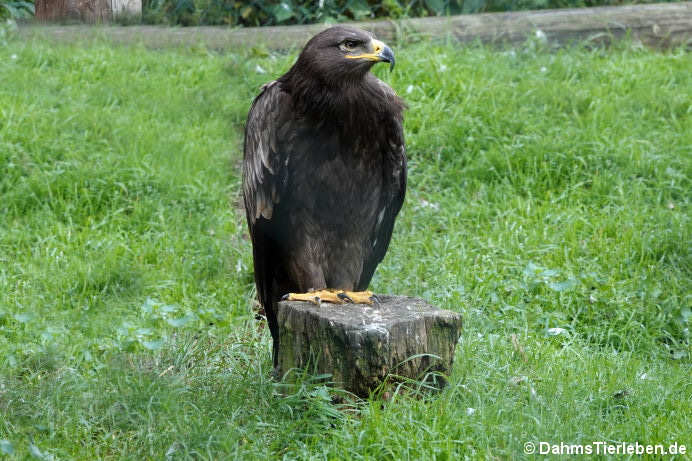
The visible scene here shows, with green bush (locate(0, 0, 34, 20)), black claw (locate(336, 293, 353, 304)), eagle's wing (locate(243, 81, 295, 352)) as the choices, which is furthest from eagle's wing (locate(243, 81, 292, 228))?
green bush (locate(0, 0, 34, 20))

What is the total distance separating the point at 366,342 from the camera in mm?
3207

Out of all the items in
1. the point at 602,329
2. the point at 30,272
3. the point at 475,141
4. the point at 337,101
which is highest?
the point at 337,101

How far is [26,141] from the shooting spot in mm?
5508

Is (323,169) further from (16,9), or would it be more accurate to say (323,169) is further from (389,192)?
(16,9)

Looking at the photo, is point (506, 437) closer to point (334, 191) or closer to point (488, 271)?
point (334, 191)

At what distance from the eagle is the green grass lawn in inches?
9.4

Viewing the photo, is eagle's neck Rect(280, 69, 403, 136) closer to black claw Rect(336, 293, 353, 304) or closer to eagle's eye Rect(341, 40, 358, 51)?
eagle's eye Rect(341, 40, 358, 51)

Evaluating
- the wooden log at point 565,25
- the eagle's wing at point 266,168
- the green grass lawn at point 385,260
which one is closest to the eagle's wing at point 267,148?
the eagle's wing at point 266,168

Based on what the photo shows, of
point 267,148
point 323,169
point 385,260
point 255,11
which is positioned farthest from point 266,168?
point 385,260

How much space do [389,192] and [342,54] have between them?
2.49 ft

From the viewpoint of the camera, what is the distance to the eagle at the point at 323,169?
3.57 m

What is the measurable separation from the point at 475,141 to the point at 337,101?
2.85m

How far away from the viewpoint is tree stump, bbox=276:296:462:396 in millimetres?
3225

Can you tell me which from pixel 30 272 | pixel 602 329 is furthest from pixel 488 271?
pixel 30 272
